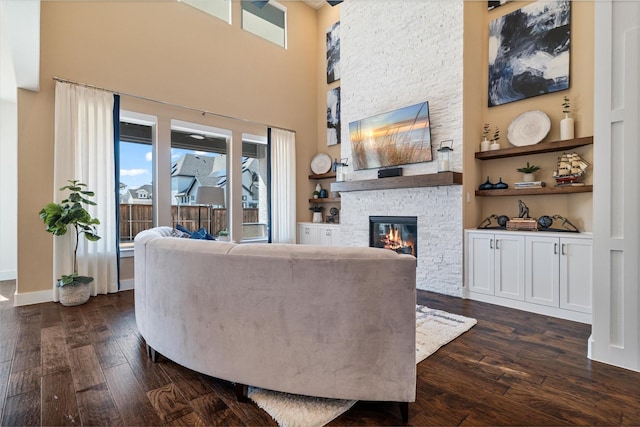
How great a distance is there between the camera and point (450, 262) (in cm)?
378

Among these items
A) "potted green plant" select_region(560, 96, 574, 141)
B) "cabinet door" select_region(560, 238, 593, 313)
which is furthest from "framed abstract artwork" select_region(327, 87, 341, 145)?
"cabinet door" select_region(560, 238, 593, 313)

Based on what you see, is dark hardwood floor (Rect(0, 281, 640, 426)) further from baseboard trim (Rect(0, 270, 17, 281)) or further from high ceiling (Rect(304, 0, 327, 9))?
high ceiling (Rect(304, 0, 327, 9))

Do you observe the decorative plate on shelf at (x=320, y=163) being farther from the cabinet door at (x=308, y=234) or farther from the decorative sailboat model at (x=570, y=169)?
the decorative sailboat model at (x=570, y=169)

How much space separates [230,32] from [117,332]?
4805 millimetres

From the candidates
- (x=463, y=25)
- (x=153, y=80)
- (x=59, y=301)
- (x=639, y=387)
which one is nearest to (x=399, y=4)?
(x=463, y=25)

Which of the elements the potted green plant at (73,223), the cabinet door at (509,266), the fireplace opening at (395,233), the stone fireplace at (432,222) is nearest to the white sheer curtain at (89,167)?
the potted green plant at (73,223)

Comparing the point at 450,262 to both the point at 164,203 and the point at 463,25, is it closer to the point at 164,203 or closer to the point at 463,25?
the point at 463,25

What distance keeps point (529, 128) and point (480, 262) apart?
1718mm

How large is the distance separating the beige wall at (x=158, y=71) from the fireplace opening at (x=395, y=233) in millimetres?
1901

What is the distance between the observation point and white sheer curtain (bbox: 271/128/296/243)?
5.58m

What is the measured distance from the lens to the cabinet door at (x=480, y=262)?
3.45 m

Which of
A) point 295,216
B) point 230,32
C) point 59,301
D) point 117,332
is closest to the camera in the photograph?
point 117,332

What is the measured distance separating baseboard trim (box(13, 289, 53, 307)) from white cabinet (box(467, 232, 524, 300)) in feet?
16.5

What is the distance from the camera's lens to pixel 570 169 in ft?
10.6
